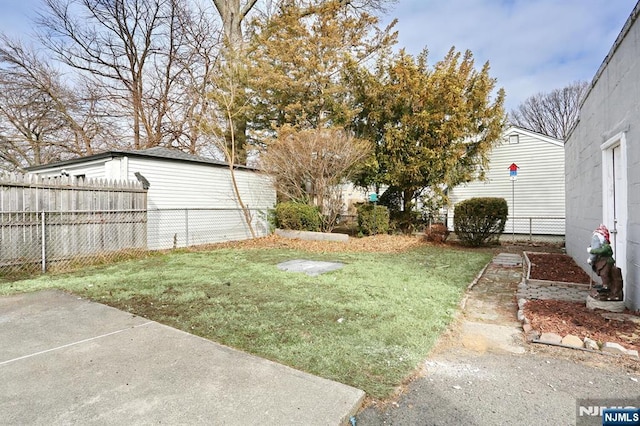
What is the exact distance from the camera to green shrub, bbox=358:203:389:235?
12094 millimetres

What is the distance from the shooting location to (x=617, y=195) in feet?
14.4

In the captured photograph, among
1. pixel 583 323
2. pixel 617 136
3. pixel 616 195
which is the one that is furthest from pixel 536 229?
pixel 583 323

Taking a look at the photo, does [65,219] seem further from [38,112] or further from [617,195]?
[38,112]

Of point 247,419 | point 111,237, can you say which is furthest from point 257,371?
point 111,237

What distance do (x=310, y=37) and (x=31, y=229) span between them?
1270 centimetres

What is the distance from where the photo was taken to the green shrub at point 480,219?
32.7 feet

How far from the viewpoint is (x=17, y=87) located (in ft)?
55.6

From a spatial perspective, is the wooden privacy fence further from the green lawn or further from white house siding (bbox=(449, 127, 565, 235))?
white house siding (bbox=(449, 127, 565, 235))

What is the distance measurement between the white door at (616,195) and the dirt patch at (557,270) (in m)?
1.36

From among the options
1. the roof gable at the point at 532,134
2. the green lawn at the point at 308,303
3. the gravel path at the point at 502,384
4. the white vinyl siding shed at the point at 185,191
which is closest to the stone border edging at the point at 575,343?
the gravel path at the point at 502,384

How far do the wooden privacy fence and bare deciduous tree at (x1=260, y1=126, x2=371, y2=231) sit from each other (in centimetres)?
449

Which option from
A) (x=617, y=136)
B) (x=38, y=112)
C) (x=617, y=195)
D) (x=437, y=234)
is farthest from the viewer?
(x=38, y=112)

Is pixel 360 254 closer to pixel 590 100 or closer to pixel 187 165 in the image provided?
pixel 590 100

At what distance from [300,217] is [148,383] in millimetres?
9519
